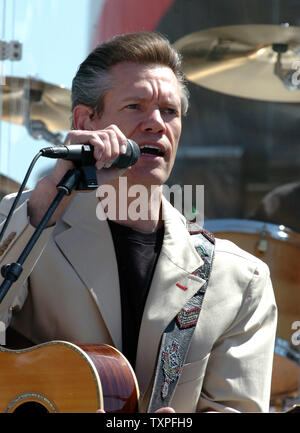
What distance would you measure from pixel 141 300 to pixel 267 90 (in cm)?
307

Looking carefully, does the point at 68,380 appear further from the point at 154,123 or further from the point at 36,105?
the point at 36,105

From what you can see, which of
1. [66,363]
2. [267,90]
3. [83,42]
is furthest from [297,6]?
[66,363]

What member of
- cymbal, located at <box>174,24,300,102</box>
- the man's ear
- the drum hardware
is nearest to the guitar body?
the man's ear

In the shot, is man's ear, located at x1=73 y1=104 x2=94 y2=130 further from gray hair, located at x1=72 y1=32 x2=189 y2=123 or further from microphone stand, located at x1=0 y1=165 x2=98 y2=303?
microphone stand, located at x1=0 y1=165 x2=98 y2=303

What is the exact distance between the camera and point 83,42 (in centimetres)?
479

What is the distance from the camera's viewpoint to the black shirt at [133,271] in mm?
2385

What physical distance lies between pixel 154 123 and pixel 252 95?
116 inches

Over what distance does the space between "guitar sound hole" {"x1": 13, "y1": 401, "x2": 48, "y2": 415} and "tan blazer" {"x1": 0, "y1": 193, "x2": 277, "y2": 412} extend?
0.27 metres

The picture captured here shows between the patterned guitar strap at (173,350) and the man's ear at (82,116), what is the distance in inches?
23.1

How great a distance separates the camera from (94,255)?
2477mm

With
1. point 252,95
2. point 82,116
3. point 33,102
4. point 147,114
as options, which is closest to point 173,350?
point 147,114
